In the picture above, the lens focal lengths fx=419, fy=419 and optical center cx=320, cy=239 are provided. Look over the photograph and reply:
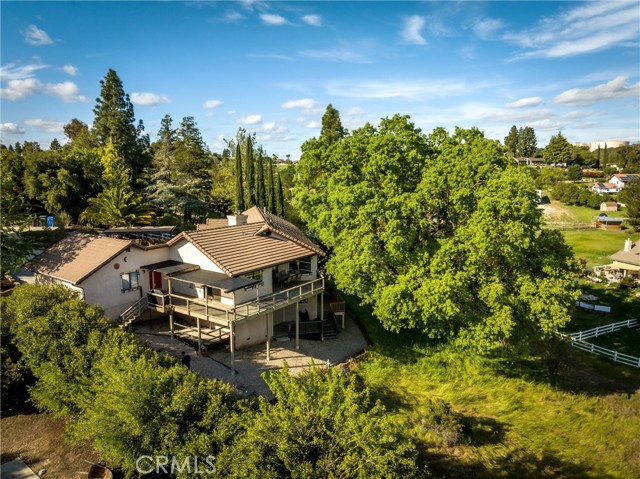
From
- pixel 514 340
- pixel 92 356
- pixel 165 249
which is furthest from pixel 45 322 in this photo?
pixel 514 340

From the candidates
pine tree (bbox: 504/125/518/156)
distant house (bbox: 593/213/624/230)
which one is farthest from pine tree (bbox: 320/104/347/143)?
pine tree (bbox: 504/125/518/156)

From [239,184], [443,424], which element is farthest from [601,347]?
[239,184]

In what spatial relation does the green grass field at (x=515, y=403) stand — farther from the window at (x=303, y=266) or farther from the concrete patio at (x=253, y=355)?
the window at (x=303, y=266)

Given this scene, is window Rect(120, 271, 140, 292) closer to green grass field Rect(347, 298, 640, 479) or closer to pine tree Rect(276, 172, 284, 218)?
green grass field Rect(347, 298, 640, 479)

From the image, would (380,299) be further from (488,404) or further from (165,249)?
(165,249)

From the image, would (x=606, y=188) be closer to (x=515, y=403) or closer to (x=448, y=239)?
(x=515, y=403)
